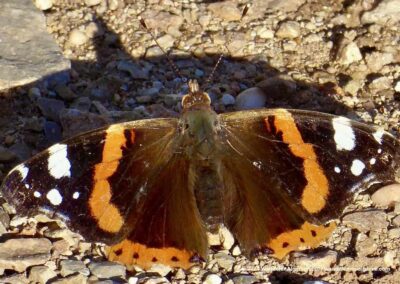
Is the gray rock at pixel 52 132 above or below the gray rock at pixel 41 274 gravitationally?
above

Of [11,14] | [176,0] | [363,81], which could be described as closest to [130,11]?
[176,0]

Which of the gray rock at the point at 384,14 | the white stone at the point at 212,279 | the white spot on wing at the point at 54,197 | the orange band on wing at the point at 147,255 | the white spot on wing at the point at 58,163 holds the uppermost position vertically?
the gray rock at the point at 384,14

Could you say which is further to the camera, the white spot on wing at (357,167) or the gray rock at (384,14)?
the gray rock at (384,14)

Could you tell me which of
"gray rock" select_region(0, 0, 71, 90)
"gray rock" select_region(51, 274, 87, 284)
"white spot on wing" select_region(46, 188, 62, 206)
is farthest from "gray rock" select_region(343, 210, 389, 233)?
"gray rock" select_region(0, 0, 71, 90)

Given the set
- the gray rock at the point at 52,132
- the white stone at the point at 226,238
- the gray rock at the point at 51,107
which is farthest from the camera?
the gray rock at the point at 51,107

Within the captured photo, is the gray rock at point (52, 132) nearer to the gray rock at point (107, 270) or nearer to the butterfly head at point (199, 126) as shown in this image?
the butterfly head at point (199, 126)

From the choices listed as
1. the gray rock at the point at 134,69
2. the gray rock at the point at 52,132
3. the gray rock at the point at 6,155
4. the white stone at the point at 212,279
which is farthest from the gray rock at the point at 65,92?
the white stone at the point at 212,279

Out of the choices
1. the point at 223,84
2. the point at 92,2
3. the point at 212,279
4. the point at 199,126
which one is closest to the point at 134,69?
the point at 223,84

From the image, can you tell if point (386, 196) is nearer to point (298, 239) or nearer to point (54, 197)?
point (298, 239)
